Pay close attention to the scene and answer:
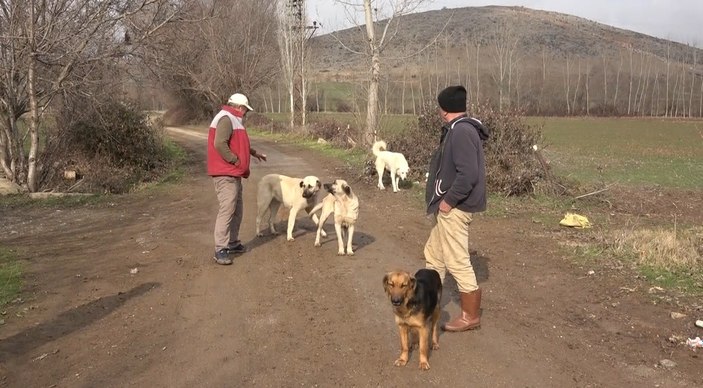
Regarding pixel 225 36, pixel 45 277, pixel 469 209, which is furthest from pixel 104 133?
pixel 225 36

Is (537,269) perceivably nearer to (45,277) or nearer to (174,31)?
(45,277)

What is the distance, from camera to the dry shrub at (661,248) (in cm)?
738

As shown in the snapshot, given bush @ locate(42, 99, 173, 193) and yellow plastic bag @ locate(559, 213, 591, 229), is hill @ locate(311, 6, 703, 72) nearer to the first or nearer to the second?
bush @ locate(42, 99, 173, 193)

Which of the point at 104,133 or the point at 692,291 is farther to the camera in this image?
the point at 104,133

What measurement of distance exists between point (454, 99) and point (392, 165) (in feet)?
30.4

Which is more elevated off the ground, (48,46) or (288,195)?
(48,46)

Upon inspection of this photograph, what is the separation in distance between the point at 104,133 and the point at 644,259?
15.5 metres

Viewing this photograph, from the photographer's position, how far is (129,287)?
6.84 m

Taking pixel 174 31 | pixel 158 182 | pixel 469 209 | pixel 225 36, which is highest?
pixel 225 36

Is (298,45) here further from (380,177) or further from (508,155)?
(508,155)

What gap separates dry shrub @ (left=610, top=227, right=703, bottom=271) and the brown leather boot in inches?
137

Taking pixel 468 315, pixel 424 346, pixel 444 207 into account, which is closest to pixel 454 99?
pixel 444 207

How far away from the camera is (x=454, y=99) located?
200 inches

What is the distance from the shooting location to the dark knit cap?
508 cm
